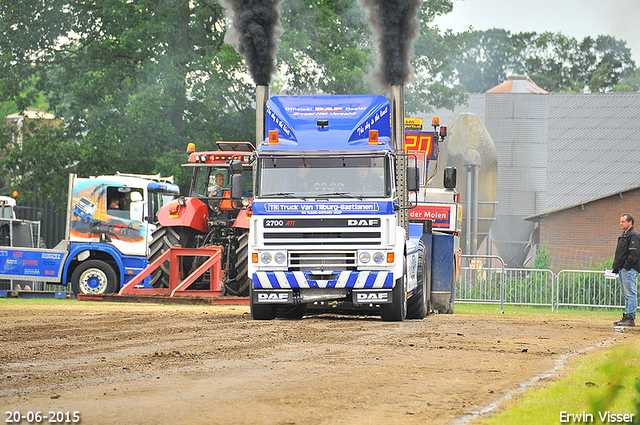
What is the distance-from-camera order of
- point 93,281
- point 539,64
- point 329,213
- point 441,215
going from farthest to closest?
point 539,64
point 93,281
point 441,215
point 329,213

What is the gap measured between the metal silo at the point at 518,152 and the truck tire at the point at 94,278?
2543 centimetres

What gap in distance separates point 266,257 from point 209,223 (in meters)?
6.41

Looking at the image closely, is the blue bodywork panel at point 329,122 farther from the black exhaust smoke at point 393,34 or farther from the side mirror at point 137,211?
the side mirror at point 137,211

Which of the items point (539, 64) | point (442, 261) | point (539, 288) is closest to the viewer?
point (442, 261)

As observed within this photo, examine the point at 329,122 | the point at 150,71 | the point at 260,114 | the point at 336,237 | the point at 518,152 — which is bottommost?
the point at 336,237

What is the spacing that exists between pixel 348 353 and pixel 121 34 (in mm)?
24843

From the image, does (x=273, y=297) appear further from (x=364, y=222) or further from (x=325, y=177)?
(x=325, y=177)

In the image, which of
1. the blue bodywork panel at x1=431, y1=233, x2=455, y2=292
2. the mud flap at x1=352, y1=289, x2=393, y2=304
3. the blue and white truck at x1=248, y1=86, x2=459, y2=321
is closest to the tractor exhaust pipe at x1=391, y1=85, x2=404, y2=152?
the blue and white truck at x1=248, y1=86, x2=459, y2=321

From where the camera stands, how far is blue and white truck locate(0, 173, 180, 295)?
21.3 meters

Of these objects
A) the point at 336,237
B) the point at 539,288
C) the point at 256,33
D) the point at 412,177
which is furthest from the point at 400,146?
the point at 539,288

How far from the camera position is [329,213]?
12328 mm

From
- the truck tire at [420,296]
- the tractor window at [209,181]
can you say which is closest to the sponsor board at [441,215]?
the truck tire at [420,296]

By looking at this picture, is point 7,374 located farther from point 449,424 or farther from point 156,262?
point 156,262

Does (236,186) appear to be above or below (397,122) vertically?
below
